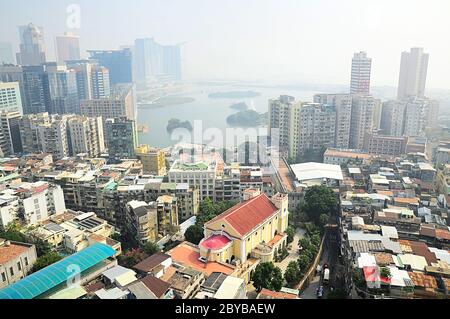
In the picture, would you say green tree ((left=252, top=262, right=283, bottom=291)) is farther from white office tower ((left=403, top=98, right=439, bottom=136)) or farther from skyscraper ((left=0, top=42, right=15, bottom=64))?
white office tower ((left=403, top=98, right=439, bottom=136))

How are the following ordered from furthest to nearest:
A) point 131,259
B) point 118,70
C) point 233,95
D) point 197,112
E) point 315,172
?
point 197,112 < point 233,95 < point 118,70 < point 315,172 < point 131,259

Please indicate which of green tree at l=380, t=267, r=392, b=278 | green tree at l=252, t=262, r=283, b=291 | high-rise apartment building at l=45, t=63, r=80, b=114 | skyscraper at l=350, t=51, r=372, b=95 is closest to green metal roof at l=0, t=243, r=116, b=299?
green tree at l=252, t=262, r=283, b=291

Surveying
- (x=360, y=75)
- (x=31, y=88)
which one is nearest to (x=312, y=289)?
(x=31, y=88)

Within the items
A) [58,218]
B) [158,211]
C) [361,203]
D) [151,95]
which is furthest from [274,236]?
[151,95]

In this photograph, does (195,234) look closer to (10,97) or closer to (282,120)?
(282,120)

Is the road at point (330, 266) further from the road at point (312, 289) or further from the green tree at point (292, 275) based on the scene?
the green tree at point (292, 275)

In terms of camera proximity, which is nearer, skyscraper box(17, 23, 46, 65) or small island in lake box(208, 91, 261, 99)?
skyscraper box(17, 23, 46, 65)
